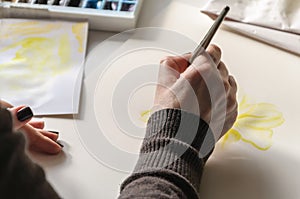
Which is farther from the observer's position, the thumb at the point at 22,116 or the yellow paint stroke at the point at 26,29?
the yellow paint stroke at the point at 26,29

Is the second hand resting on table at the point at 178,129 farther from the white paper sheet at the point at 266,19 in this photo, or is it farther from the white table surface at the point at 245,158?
the white paper sheet at the point at 266,19

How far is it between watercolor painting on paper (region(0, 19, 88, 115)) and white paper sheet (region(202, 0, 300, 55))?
0.81 feet

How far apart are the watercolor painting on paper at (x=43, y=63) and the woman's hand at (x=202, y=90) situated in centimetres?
15

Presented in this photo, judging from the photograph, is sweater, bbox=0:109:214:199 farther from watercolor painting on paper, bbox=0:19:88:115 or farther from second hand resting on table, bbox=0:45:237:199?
watercolor painting on paper, bbox=0:19:88:115

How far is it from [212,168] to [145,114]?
0.44ft

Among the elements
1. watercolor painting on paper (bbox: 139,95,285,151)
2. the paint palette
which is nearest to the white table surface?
watercolor painting on paper (bbox: 139,95,285,151)

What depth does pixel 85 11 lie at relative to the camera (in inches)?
33.6

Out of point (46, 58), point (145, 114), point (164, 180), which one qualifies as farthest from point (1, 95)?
point (164, 180)

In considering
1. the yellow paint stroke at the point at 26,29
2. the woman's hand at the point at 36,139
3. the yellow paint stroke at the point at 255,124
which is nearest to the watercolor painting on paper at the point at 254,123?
the yellow paint stroke at the point at 255,124

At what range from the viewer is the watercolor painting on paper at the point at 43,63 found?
28.9 inches

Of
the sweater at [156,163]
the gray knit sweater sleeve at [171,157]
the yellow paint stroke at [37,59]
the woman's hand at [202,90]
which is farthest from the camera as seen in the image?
the yellow paint stroke at [37,59]

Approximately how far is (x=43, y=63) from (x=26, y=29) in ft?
0.32

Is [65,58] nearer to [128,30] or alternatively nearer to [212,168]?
[128,30]

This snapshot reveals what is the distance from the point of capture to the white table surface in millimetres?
607
